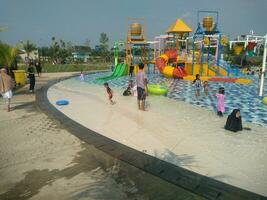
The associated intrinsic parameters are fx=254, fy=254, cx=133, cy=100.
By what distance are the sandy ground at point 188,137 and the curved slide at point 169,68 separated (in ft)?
33.4

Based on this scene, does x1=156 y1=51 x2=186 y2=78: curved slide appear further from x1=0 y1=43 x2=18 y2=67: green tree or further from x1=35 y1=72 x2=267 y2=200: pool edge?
x1=35 y1=72 x2=267 y2=200: pool edge

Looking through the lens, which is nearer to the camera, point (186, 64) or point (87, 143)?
point (87, 143)

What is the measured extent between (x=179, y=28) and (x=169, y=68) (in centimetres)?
523

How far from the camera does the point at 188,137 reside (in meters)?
6.14

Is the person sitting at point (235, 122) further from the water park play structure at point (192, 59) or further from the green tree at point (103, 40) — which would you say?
the green tree at point (103, 40)

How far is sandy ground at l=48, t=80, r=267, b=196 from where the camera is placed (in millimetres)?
4426

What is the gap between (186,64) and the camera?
71.9 feet

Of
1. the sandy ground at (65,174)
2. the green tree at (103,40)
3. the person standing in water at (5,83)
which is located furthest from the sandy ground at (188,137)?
the green tree at (103,40)

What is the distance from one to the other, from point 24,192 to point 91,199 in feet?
A: 3.30

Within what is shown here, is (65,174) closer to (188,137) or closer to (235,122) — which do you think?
(188,137)

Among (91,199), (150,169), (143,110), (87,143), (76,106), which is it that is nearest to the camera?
(91,199)

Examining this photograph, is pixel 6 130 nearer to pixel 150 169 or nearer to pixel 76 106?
pixel 76 106

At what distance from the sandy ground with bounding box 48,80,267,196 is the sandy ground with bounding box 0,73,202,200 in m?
0.92

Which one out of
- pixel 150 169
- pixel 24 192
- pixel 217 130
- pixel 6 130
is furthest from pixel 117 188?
pixel 6 130
